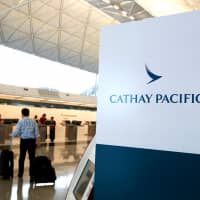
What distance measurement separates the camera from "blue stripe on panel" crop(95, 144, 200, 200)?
169cm

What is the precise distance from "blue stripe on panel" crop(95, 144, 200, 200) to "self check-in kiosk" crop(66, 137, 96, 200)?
0.63m

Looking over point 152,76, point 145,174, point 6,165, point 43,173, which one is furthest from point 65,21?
point 145,174

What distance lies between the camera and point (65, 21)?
25266 mm

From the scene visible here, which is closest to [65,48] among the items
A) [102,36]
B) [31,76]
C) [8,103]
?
[31,76]

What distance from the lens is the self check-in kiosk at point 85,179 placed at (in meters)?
2.67

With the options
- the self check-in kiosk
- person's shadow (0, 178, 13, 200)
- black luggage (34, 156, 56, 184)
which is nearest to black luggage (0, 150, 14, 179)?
person's shadow (0, 178, 13, 200)

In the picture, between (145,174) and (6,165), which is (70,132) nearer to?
(6,165)

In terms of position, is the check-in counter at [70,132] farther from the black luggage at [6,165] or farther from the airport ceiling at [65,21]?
the black luggage at [6,165]

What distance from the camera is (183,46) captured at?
1.77 m

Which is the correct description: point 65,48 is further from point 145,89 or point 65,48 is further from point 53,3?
point 145,89

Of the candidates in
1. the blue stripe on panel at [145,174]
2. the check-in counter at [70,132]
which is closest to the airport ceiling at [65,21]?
the check-in counter at [70,132]

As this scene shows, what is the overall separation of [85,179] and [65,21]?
77.3ft

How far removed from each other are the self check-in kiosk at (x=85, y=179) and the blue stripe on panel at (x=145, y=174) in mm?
627

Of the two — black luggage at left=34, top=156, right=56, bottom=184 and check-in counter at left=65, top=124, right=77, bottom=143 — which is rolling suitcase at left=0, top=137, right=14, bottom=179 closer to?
black luggage at left=34, top=156, right=56, bottom=184
